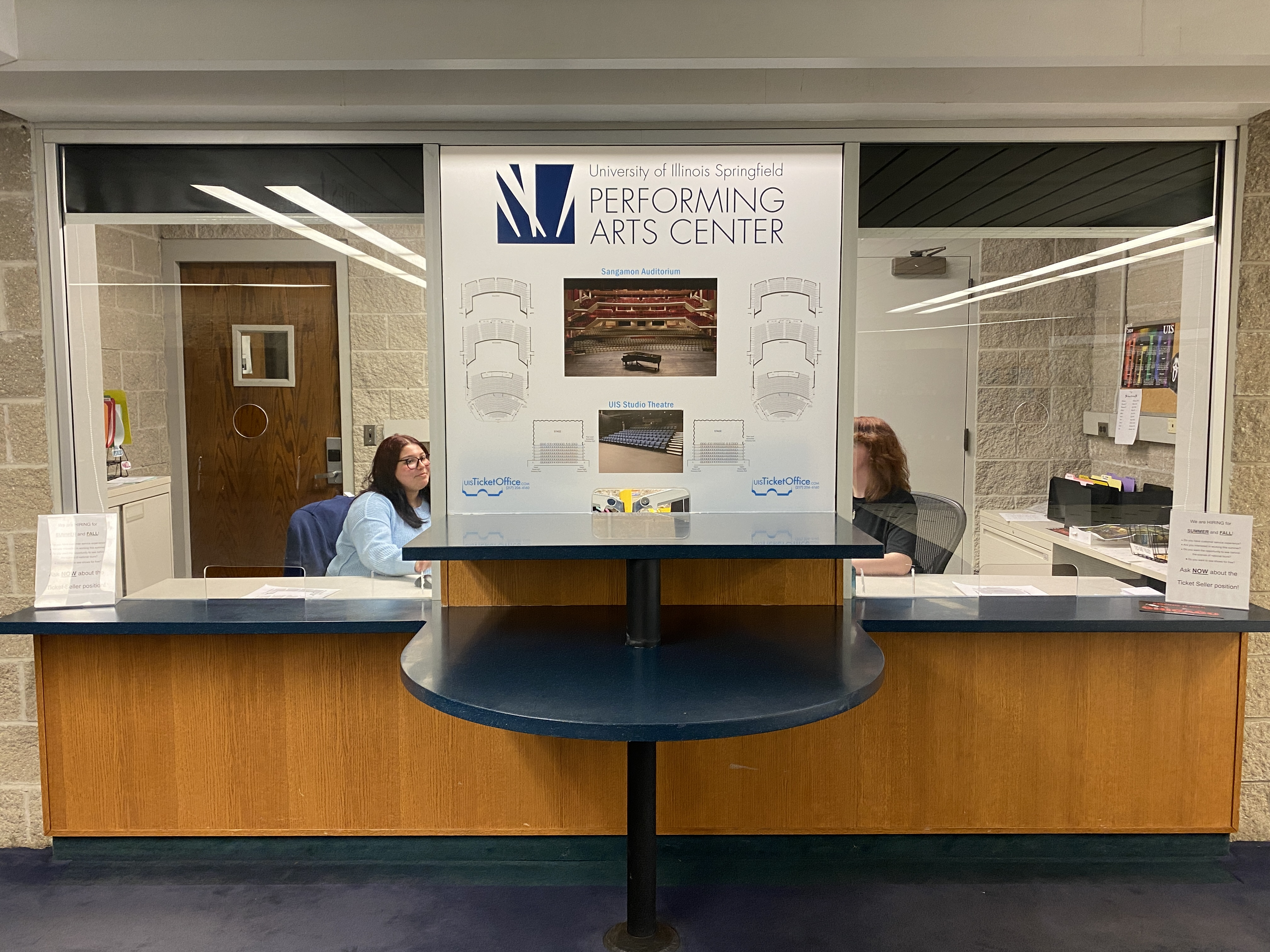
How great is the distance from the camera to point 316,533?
2.89m

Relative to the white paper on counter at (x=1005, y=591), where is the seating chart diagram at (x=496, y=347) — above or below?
above

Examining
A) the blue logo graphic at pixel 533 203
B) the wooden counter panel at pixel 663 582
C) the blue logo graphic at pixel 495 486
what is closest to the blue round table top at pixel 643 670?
the wooden counter panel at pixel 663 582

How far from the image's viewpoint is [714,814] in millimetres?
2820

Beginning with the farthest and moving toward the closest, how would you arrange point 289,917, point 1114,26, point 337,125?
point 337,125
point 289,917
point 1114,26

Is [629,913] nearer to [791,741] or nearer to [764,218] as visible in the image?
[791,741]

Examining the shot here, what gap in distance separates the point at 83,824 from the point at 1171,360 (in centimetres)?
368

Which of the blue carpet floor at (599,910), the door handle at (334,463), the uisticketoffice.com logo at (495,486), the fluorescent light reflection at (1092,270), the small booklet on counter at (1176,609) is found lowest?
the blue carpet floor at (599,910)

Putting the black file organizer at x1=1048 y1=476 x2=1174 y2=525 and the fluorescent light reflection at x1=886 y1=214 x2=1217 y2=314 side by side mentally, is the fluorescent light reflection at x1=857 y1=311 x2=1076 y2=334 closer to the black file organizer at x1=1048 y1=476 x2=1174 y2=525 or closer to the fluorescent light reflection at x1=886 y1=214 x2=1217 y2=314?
the fluorescent light reflection at x1=886 y1=214 x2=1217 y2=314

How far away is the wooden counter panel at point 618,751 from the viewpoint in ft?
9.09

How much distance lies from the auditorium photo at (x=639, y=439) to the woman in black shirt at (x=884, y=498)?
57 cm

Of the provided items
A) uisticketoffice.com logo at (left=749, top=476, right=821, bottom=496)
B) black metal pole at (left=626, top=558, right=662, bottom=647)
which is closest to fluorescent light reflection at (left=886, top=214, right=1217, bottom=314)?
uisticketoffice.com logo at (left=749, top=476, right=821, bottom=496)

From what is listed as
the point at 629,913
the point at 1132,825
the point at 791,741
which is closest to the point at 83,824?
the point at 629,913

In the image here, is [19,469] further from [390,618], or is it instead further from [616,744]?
[616,744]

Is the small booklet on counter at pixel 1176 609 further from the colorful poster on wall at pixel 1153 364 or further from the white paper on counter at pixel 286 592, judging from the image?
the white paper on counter at pixel 286 592
